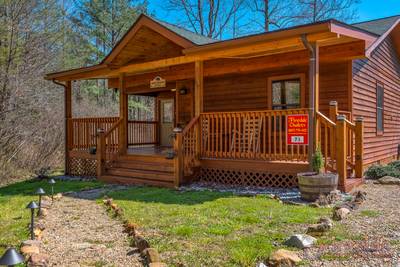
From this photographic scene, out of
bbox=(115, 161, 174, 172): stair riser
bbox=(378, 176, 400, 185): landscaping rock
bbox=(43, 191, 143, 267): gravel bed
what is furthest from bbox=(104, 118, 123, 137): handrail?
bbox=(378, 176, 400, 185): landscaping rock

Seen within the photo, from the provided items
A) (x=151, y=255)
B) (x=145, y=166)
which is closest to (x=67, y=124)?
(x=145, y=166)

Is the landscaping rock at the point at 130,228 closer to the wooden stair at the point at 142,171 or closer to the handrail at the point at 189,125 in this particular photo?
the wooden stair at the point at 142,171

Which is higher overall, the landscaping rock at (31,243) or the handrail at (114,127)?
the handrail at (114,127)

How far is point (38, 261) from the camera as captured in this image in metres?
3.41

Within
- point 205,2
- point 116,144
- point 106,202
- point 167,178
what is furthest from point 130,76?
point 205,2

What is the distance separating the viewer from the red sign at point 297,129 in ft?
22.9

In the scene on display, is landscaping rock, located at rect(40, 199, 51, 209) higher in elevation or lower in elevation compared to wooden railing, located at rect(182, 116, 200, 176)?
lower

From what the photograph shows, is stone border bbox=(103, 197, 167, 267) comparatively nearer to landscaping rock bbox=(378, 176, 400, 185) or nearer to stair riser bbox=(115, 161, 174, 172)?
stair riser bbox=(115, 161, 174, 172)

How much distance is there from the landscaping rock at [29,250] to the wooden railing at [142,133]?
342 inches

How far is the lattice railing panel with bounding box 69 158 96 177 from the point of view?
1077cm

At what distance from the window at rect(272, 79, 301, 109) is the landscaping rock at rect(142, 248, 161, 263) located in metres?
6.73

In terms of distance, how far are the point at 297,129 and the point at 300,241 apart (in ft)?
11.9

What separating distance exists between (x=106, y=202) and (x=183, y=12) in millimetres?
20406

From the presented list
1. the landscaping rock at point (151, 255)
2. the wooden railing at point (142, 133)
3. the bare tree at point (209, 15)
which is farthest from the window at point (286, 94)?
the bare tree at point (209, 15)
